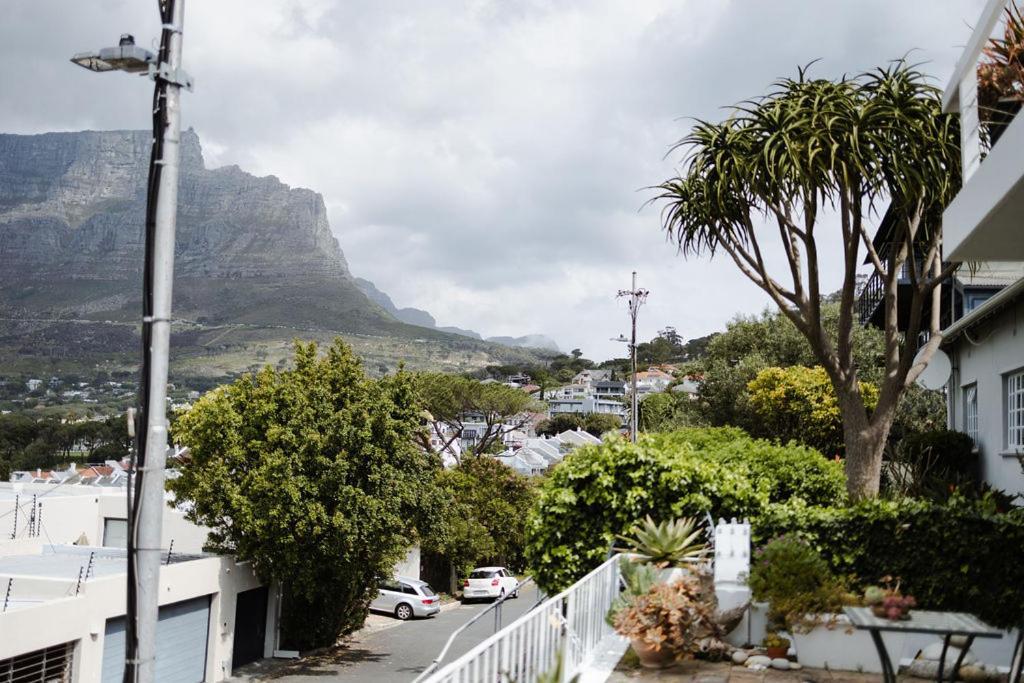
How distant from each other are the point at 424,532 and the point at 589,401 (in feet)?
397

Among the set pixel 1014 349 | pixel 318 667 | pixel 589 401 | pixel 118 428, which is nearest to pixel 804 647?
pixel 1014 349

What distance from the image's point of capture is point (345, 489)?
26.2 m

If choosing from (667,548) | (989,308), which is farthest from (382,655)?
(667,548)

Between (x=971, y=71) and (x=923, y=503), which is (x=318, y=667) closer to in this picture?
(x=923, y=503)

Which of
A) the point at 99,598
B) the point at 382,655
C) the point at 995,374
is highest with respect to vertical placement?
the point at 995,374

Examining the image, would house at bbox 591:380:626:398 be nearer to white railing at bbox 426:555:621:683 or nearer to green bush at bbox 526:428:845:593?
green bush at bbox 526:428:845:593

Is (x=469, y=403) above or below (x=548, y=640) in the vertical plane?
above

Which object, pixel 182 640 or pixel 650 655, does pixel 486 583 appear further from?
pixel 650 655

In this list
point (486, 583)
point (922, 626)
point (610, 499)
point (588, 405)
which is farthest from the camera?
point (588, 405)

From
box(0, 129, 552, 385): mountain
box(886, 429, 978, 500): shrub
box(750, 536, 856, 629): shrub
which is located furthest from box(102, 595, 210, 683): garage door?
box(0, 129, 552, 385): mountain

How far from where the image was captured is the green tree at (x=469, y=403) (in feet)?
168

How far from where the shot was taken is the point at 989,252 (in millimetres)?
7617

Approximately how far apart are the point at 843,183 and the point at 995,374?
15.2 ft

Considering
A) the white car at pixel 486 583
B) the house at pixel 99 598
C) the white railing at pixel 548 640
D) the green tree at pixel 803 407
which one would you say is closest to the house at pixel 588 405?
the white car at pixel 486 583
